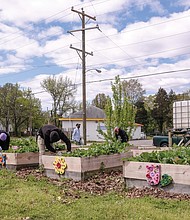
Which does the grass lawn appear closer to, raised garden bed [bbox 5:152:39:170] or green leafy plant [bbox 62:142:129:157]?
green leafy plant [bbox 62:142:129:157]

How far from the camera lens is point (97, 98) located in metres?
70.9

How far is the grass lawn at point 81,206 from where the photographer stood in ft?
14.9

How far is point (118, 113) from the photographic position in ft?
54.9

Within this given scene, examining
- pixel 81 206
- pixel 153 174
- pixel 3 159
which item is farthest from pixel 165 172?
pixel 3 159

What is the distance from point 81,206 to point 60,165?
261 cm

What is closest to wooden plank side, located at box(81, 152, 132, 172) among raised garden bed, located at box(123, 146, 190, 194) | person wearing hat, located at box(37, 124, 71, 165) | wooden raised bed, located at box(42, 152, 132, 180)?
wooden raised bed, located at box(42, 152, 132, 180)

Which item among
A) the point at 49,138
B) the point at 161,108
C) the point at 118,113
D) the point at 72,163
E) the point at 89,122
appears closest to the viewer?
the point at 72,163

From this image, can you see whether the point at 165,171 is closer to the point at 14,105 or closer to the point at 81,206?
the point at 81,206

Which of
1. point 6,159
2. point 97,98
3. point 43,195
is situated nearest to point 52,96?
point 97,98

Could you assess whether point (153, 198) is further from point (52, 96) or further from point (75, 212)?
point (52, 96)

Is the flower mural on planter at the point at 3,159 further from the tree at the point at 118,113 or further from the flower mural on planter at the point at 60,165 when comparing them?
the tree at the point at 118,113

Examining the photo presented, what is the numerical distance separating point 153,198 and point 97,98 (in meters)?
65.6

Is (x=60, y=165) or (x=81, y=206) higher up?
(x=60, y=165)

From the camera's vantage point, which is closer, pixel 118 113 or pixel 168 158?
pixel 168 158
